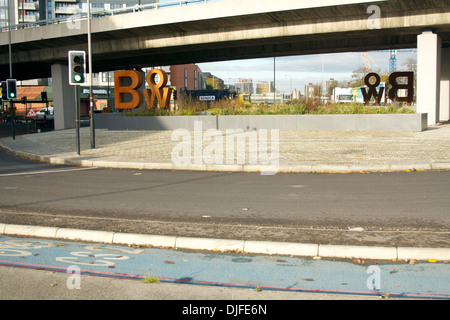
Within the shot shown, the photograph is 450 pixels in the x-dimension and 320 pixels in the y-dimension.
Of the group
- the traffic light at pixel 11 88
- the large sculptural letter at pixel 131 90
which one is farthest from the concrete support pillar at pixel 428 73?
the traffic light at pixel 11 88

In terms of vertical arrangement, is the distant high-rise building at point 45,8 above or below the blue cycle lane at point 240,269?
above

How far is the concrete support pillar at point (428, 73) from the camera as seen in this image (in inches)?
1026

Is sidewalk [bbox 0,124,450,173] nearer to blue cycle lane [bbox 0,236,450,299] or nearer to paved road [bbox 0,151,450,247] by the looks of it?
paved road [bbox 0,151,450,247]

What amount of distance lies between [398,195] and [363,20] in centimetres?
2071

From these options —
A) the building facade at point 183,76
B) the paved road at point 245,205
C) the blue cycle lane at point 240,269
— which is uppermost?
the building facade at point 183,76

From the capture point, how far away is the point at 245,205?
27.4 feet

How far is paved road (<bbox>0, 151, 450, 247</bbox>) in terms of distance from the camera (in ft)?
21.2

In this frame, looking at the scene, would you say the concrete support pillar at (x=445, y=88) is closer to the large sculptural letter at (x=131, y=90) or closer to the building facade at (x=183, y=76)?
the large sculptural letter at (x=131, y=90)

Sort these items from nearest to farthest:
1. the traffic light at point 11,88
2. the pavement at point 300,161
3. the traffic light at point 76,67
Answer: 1. the pavement at point 300,161
2. the traffic light at point 76,67
3. the traffic light at point 11,88

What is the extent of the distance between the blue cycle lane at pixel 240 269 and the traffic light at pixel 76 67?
11693 millimetres

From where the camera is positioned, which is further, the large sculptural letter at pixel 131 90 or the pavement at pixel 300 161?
the large sculptural letter at pixel 131 90

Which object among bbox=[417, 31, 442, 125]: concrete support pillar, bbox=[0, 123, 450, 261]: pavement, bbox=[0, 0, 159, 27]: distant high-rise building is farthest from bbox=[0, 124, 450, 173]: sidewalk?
bbox=[0, 0, 159, 27]: distant high-rise building

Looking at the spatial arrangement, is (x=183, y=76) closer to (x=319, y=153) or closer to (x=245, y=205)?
(x=319, y=153)

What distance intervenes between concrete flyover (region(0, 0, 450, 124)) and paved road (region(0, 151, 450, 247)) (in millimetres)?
16862
